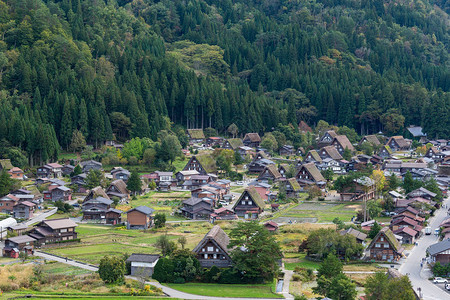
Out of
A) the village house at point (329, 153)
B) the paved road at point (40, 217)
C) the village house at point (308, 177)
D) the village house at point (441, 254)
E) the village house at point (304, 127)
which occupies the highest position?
the village house at point (304, 127)

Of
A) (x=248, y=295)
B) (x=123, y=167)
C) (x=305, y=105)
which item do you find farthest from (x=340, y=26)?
(x=248, y=295)

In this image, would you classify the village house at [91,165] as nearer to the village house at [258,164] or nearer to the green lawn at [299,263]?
the village house at [258,164]

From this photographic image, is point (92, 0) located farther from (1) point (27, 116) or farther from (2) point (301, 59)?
(1) point (27, 116)

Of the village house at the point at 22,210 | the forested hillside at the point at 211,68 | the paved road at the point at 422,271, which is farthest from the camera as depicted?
the forested hillside at the point at 211,68

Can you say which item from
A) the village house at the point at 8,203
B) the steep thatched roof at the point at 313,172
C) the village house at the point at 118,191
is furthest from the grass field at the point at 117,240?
the steep thatched roof at the point at 313,172

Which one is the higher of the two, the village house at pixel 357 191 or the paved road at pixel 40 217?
the village house at pixel 357 191

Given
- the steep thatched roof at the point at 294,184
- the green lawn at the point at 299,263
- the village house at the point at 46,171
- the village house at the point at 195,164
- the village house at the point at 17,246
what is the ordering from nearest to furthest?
1. the green lawn at the point at 299,263
2. the village house at the point at 17,246
3. the steep thatched roof at the point at 294,184
4. the village house at the point at 46,171
5. the village house at the point at 195,164

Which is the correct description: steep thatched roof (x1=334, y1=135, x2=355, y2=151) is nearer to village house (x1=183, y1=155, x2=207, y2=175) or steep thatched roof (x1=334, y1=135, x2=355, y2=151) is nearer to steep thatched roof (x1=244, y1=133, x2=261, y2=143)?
steep thatched roof (x1=244, y1=133, x2=261, y2=143)

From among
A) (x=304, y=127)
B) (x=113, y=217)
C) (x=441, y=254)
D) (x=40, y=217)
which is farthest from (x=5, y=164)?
(x=304, y=127)
